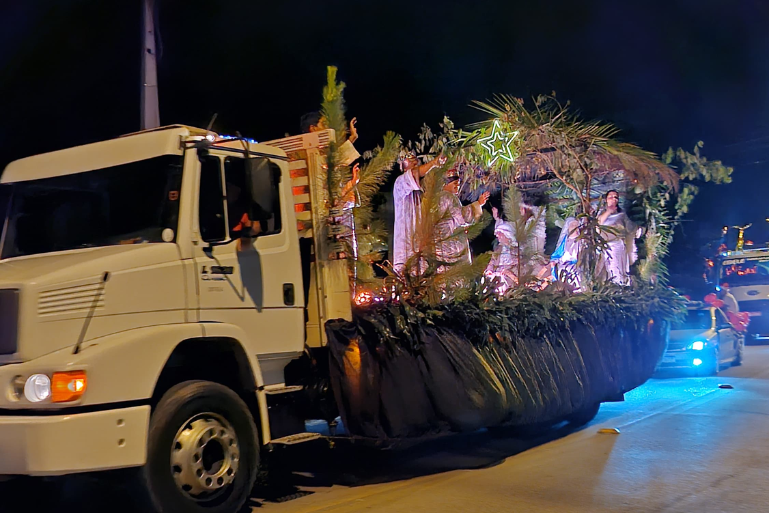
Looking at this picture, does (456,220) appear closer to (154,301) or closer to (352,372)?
(352,372)

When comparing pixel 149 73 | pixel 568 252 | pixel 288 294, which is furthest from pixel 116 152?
pixel 568 252

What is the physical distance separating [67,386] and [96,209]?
1.65 metres

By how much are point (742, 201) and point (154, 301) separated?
87.5 feet

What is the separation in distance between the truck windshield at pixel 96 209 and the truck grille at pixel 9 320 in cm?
89

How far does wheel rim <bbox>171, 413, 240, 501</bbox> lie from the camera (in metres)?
5.02

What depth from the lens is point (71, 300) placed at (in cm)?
475

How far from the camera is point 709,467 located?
7008mm

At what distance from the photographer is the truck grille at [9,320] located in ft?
15.0

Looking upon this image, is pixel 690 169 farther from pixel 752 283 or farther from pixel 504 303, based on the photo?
pixel 752 283

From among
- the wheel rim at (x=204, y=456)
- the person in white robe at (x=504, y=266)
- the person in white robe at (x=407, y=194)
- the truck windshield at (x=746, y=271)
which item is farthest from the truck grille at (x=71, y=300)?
the truck windshield at (x=746, y=271)

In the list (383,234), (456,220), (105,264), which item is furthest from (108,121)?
(105,264)

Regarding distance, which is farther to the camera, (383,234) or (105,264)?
(383,234)

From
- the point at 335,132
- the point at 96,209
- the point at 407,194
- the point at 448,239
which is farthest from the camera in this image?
the point at 407,194

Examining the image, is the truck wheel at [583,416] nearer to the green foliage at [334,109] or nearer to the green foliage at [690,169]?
the green foliage at [334,109]
